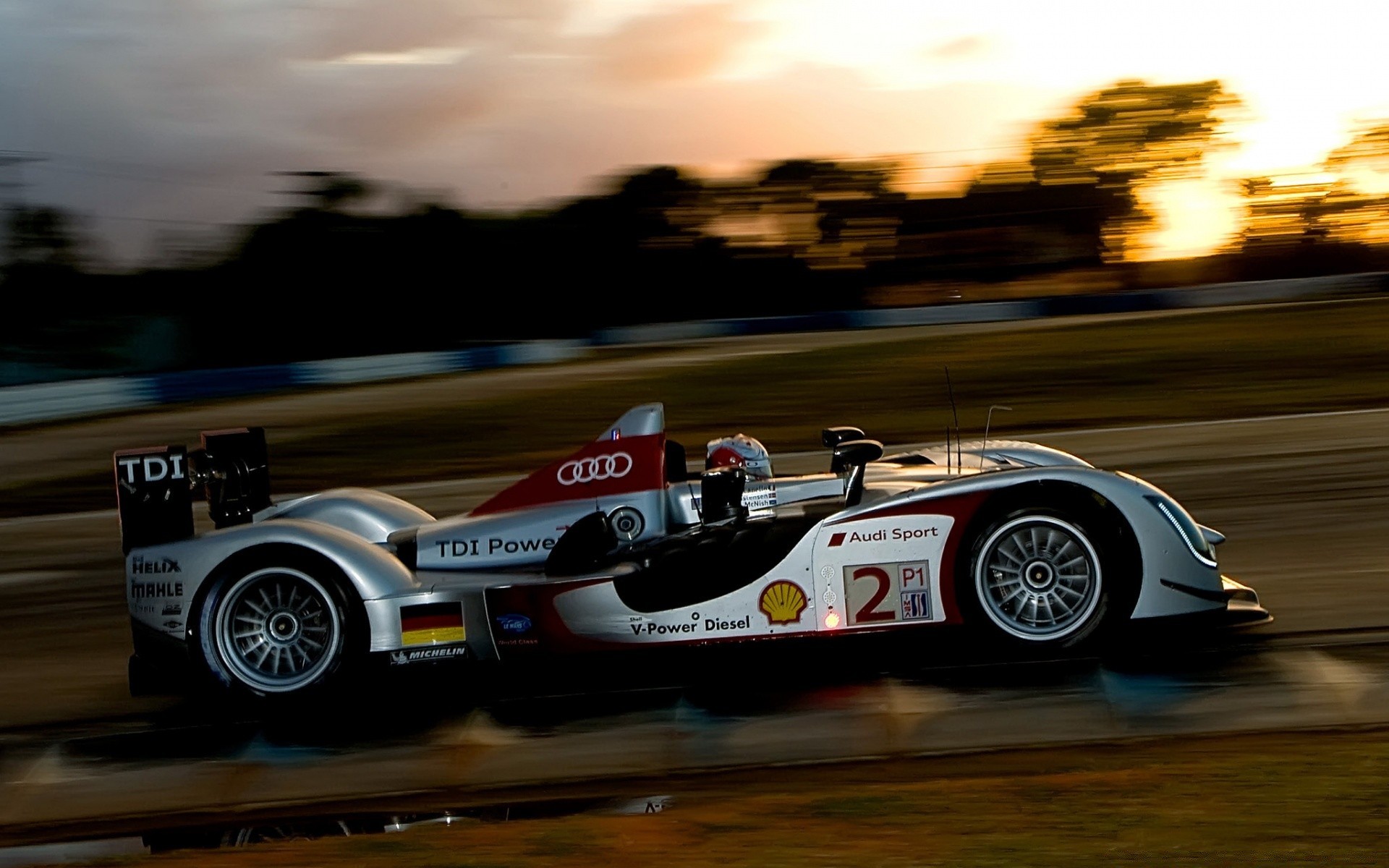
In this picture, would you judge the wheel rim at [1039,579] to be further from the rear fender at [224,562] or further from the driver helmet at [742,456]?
the rear fender at [224,562]

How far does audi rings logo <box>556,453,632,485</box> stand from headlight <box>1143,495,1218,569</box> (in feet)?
7.37

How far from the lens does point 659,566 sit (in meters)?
6.10

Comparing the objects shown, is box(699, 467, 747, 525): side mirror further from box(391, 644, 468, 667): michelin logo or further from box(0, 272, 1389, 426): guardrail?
box(0, 272, 1389, 426): guardrail

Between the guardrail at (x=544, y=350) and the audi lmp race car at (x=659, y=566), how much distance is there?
22306 mm

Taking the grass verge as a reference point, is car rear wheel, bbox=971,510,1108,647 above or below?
below

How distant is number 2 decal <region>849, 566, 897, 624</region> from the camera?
596 centimetres

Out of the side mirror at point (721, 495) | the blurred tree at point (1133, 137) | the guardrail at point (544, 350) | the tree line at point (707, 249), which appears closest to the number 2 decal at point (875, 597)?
the side mirror at point (721, 495)

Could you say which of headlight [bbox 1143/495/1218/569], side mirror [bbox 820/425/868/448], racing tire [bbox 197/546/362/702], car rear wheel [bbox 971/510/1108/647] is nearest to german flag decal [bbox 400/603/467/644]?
racing tire [bbox 197/546/362/702]

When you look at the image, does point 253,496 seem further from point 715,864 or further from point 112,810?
point 715,864

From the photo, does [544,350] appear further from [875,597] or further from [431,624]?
[875,597]

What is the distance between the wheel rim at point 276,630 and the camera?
20.7ft

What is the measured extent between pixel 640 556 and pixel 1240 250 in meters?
49.2

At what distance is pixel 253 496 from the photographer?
287 inches

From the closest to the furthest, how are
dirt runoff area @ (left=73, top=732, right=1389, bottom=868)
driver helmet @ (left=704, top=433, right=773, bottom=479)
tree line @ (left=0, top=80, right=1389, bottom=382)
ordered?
dirt runoff area @ (left=73, top=732, right=1389, bottom=868), driver helmet @ (left=704, top=433, right=773, bottom=479), tree line @ (left=0, top=80, right=1389, bottom=382)
